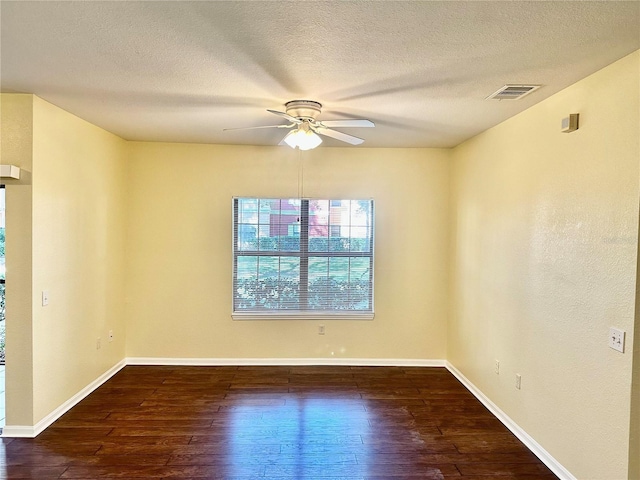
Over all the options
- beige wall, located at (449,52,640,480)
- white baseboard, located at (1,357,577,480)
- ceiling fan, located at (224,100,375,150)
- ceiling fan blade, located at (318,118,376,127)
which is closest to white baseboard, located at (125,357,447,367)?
white baseboard, located at (1,357,577,480)

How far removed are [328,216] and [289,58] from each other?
251 cm

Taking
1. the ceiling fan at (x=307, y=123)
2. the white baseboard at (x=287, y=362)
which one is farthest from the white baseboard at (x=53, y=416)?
the ceiling fan at (x=307, y=123)

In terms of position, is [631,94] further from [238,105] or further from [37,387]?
[37,387]

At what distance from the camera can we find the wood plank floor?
2.51 meters

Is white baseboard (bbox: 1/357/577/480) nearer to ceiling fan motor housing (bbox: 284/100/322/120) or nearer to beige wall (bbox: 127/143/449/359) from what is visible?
→ beige wall (bbox: 127/143/449/359)

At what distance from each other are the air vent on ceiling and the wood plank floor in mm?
2528

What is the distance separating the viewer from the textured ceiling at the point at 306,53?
1629 millimetres

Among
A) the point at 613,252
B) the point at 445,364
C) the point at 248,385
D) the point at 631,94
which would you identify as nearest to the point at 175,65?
the point at 631,94

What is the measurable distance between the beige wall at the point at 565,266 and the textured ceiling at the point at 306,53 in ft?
0.94

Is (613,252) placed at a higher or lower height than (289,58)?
lower

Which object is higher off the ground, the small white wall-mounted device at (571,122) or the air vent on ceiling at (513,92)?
the air vent on ceiling at (513,92)

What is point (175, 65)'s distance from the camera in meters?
2.17

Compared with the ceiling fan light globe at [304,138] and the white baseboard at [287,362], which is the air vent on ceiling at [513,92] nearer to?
the ceiling fan light globe at [304,138]

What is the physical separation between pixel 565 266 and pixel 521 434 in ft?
4.60
